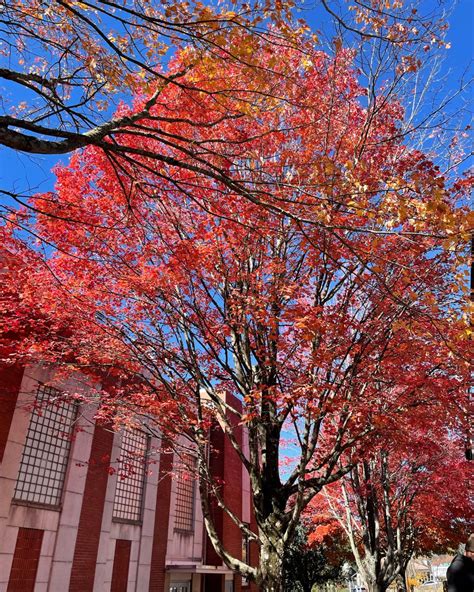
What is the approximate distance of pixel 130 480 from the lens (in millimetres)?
16984

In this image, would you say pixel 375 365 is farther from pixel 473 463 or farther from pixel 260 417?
pixel 473 463

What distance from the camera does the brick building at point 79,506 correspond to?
1198 centimetres

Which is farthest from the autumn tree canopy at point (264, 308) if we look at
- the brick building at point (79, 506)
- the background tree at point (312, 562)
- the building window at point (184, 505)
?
the background tree at point (312, 562)

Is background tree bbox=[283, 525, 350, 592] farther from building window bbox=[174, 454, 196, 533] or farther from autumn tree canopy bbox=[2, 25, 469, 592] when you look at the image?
autumn tree canopy bbox=[2, 25, 469, 592]

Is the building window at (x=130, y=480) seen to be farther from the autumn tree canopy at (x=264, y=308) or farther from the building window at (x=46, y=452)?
the autumn tree canopy at (x=264, y=308)

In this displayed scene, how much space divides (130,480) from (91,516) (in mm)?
2701

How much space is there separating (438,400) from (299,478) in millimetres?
3260

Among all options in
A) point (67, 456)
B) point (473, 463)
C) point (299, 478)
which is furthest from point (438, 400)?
point (473, 463)

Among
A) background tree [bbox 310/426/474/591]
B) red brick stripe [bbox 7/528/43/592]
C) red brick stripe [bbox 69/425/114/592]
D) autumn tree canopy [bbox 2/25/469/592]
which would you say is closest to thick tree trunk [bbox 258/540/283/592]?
autumn tree canopy [bbox 2/25/469/592]

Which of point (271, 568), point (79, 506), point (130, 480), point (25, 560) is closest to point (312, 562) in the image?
point (130, 480)

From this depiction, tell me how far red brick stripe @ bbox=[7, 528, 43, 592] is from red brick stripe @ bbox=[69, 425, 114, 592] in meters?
1.54

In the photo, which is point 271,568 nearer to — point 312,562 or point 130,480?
point 130,480

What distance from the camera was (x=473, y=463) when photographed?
19859mm

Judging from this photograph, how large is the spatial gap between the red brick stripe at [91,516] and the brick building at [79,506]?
3 cm
